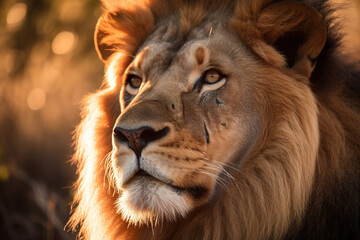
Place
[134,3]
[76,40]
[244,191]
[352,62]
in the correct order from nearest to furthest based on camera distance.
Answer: [244,191], [352,62], [134,3], [76,40]

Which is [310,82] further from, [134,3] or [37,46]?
[37,46]

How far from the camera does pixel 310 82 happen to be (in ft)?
9.87

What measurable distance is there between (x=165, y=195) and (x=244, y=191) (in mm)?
544

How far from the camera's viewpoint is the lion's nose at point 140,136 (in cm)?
255

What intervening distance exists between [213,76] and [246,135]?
0.44 metres

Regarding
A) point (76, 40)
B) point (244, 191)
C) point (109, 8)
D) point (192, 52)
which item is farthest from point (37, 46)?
point (244, 191)

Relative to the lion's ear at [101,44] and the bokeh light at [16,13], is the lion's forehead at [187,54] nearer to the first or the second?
the lion's ear at [101,44]

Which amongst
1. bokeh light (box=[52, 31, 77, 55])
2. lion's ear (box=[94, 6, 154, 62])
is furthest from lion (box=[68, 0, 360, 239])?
bokeh light (box=[52, 31, 77, 55])

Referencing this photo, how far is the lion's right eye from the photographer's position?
341 centimetres

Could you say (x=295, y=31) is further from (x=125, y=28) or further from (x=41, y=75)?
(x=41, y=75)

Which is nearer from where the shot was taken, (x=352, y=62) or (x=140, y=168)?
(x=140, y=168)

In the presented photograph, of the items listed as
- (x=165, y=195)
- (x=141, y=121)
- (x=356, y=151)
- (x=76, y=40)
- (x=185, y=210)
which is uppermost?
(x=141, y=121)

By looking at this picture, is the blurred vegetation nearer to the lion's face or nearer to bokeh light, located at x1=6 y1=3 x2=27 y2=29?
bokeh light, located at x1=6 y1=3 x2=27 y2=29

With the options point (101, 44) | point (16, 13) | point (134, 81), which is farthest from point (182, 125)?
point (16, 13)
